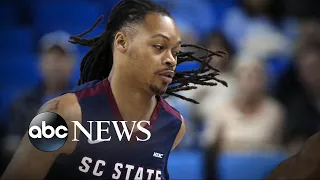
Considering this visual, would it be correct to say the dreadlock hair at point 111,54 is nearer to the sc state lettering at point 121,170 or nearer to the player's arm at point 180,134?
the player's arm at point 180,134

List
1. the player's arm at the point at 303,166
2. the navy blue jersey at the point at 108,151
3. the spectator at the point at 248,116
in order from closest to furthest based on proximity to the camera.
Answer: the player's arm at the point at 303,166 < the navy blue jersey at the point at 108,151 < the spectator at the point at 248,116

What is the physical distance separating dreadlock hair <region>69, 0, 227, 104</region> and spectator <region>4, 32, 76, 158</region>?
53 millimetres

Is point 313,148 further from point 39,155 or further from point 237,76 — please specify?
point 39,155

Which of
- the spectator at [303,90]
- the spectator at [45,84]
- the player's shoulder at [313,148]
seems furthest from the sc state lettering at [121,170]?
the spectator at [303,90]

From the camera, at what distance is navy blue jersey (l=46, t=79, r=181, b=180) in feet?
3.87

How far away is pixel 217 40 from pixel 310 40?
12.6 inches

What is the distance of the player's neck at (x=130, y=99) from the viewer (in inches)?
47.4

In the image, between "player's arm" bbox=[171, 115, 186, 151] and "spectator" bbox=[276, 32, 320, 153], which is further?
"spectator" bbox=[276, 32, 320, 153]

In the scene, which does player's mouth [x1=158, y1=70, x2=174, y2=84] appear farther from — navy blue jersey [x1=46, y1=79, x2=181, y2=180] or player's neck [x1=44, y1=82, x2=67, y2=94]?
player's neck [x1=44, y1=82, x2=67, y2=94]

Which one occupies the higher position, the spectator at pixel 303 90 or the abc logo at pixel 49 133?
the spectator at pixel 303 90

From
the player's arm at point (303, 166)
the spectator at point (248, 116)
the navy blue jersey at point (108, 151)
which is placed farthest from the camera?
the spectator at point (248, 116)

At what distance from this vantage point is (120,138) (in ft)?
3.99

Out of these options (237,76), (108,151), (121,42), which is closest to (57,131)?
(108,151)

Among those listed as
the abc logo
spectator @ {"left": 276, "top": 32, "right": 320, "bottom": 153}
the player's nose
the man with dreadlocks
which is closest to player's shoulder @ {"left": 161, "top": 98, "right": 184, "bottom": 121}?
the man with dreadlocks
